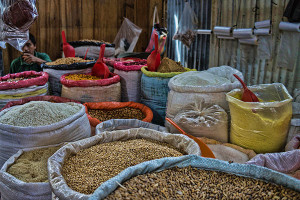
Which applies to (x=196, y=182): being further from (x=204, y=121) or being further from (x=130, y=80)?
(x=130, y=80)

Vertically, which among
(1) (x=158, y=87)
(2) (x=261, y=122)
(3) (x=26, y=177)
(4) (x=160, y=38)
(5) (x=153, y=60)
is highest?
(4) (x=160, y=38)

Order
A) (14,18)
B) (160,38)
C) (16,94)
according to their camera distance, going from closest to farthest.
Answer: (14,18) < (16,94) < (160,38)

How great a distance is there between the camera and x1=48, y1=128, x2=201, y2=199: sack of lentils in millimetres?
1109

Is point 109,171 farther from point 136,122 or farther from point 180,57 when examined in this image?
point 180,57

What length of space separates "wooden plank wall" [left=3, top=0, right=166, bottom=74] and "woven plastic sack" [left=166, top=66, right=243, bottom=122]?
8.26 ft

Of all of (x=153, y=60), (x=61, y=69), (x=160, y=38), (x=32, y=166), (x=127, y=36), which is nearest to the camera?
(x=32, y=166)

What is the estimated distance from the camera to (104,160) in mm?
1283

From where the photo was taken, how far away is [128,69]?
2.48 meters

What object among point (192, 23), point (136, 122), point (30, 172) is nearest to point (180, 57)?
point (192, 23)

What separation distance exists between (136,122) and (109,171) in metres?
0.75

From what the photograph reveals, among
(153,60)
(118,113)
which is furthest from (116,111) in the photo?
(153,60)

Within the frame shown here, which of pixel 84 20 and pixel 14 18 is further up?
pixel 84 20

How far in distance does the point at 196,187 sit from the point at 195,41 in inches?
117

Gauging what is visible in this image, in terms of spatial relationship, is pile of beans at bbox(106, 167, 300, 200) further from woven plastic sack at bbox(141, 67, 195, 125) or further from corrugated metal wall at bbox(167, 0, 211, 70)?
corrugated metal wall at bbox(167, 0, 211, 70)
